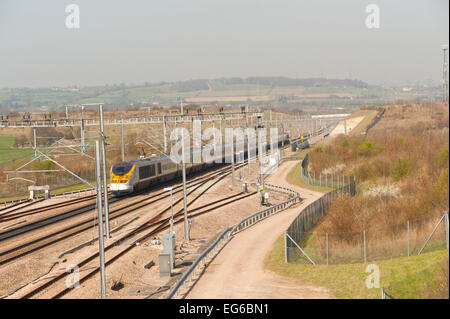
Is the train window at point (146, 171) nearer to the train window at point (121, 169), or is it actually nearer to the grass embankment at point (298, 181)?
the train window at point (121, 169)

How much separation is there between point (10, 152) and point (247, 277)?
77047mm

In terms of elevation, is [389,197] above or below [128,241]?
above

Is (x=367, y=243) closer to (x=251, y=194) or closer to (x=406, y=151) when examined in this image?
(x=251, y=194)

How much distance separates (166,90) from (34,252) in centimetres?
11131

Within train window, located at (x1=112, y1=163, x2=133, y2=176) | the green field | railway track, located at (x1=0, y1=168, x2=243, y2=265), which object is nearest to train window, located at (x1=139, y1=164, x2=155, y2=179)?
train window, located at (x1=112, y1=163, x2=133, y2=176)

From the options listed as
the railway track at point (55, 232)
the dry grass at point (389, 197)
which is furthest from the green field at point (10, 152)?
the dry grass at point (389, 197)

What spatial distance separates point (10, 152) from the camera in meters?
91.8

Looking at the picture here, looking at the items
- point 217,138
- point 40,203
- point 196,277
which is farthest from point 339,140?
point 196,277

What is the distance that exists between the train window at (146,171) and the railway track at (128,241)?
4074 millimetres

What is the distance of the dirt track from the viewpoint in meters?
21.2

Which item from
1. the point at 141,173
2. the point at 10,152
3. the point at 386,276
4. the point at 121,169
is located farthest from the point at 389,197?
the point at 10,152

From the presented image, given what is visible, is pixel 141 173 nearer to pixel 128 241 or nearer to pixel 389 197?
pixel 128 241

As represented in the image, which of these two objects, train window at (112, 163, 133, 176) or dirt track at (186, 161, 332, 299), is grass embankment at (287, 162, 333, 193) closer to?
train window at (112, 163, 133, 176)

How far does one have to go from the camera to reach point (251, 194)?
175 feet
